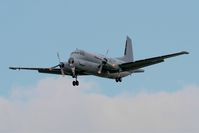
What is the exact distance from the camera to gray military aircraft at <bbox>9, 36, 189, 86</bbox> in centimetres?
8775

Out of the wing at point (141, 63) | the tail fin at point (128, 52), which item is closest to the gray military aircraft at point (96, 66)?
the wing at point (141, 63)

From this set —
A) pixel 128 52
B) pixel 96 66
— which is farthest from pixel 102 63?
pixel 128 52

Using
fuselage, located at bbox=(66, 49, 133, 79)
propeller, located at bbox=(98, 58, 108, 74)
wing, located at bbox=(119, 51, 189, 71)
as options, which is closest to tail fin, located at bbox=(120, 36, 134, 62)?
wing, located at bbox=(119, 51, 189, 71)

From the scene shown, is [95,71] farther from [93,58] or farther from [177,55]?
[177,55]

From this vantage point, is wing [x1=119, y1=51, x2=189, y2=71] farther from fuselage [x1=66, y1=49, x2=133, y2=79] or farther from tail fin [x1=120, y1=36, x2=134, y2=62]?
tail fin [x1=120, y1=36, x2=134, y2=62]

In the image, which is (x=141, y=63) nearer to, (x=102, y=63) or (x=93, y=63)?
(x=102, y=63)

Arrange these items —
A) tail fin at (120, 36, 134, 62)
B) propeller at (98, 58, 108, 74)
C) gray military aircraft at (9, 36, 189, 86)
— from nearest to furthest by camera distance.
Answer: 1. gray military aircraft at (9, 36, 189, 86)
2. propeller at (98, 58, 108, 74)
3. tail fin at (120, 36, 134, 62)

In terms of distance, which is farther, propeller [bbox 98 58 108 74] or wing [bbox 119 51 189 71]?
propeller [bbox 98 58 108 74]

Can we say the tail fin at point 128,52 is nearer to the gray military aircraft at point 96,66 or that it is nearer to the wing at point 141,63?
the gray military aircraft at point 96,66

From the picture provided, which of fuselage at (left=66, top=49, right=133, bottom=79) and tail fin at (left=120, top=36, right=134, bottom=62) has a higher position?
tail fin at (left=120, top=36, right=134, bottom=62)

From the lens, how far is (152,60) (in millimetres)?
89562

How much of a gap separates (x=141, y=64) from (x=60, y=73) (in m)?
10.9

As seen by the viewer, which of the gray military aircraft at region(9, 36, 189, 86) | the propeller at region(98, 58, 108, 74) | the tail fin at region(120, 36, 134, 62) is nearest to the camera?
the gray military aircraft at region(9, 36, 189, 86)

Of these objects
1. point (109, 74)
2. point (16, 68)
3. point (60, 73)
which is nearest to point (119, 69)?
point (109, 74)
